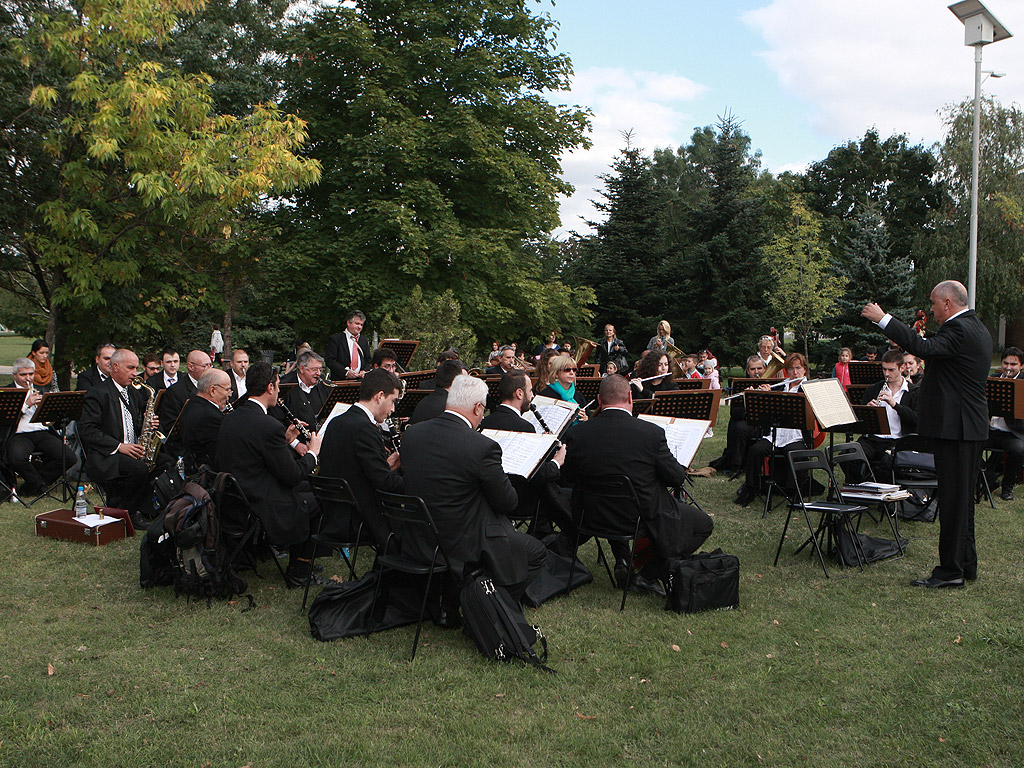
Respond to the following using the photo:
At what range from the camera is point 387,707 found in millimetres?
4312

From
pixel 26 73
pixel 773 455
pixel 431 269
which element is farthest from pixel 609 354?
pixel 26 73

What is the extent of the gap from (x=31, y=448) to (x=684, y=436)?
7.97 meters

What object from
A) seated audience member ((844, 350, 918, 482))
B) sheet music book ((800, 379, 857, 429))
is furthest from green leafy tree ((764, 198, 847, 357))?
sheet music book ((800, 379, 857, 429))

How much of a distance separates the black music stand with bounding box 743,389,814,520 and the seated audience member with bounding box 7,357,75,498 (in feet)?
26.0

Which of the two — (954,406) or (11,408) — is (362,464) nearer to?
(954,406)

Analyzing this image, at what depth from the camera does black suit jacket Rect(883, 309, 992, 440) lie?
589 cm

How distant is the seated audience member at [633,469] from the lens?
228 inches

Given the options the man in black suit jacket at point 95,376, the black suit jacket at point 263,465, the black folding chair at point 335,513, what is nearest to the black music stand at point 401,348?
the man in black suit jacket at point 95,376

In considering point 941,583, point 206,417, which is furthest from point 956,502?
point 206,417

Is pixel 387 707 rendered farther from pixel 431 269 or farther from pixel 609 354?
pixel 431 269

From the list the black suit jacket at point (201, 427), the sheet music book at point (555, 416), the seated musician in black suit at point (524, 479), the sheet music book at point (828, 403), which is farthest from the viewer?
the sheet music book at point (828, 403)

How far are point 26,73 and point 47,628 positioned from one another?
11661 millimetres

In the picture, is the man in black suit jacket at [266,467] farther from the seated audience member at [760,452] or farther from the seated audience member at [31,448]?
the seated audience member at [760,452]

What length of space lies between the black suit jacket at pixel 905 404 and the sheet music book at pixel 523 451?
186 inches
